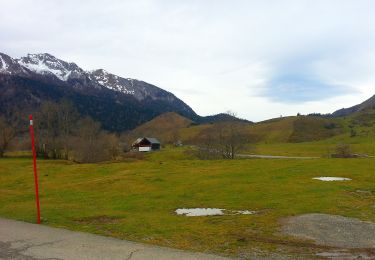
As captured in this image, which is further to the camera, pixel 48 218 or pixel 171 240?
pixel 48 218

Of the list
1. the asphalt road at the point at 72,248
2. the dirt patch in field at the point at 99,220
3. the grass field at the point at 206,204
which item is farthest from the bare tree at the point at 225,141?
the asphalt road at the point at 72,248

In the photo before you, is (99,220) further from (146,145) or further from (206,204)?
(146,145)

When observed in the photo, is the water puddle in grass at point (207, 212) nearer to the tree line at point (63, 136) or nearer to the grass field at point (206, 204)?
the grass field at point (206, 204)

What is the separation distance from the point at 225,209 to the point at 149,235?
303 inches

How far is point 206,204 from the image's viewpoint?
80.3 ft

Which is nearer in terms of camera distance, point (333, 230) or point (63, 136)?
point (333, 230)

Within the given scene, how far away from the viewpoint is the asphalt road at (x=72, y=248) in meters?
11.8

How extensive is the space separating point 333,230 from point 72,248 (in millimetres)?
9307

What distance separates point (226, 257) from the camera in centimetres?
1162

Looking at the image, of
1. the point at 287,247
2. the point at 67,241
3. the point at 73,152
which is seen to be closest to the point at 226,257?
the point at 287,247

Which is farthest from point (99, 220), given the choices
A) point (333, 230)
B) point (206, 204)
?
point (333, 230)

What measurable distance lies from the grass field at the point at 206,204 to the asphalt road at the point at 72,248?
1.20 meters

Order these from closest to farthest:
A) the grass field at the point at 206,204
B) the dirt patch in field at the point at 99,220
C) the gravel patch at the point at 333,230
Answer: the gravel patch at the point at 333,230 < the grass field at the point at 206,204 < the dirt patch in field at the point at 99,220

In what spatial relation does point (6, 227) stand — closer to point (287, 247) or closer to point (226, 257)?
point (226, 257)
